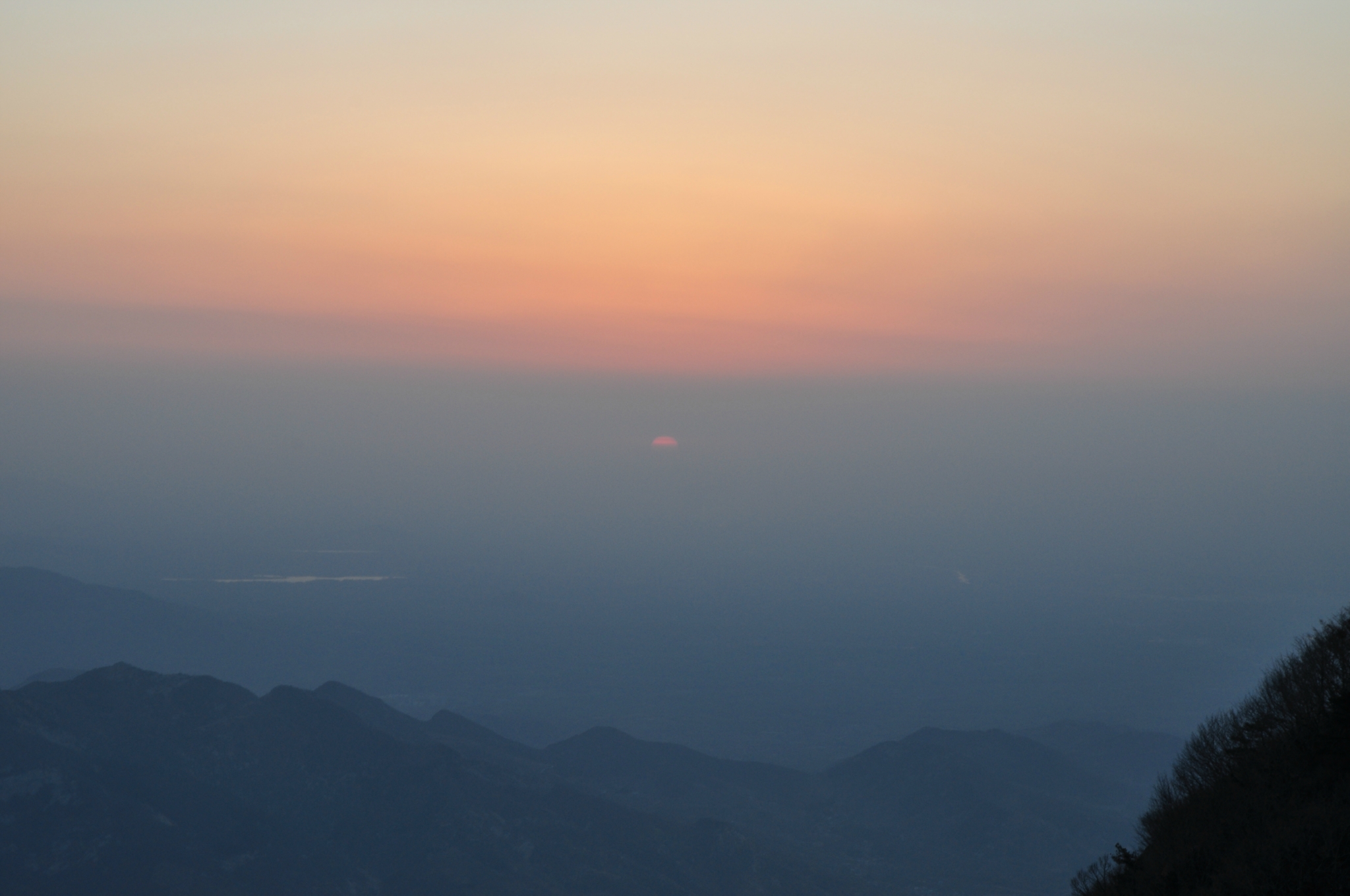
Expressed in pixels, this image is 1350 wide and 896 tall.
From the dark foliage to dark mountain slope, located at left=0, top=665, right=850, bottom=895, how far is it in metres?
88.4

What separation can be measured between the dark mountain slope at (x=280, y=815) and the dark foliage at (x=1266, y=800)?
290 feet

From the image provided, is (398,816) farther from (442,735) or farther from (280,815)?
(442,735)

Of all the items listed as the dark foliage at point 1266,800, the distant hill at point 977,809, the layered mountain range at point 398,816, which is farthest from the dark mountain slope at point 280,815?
the dark foliage at point 1266,800

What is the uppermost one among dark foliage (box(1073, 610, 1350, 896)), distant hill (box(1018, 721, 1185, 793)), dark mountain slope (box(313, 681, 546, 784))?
dark foliage (box(1073, 610, 1350, 896))

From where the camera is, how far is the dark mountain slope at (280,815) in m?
98.0

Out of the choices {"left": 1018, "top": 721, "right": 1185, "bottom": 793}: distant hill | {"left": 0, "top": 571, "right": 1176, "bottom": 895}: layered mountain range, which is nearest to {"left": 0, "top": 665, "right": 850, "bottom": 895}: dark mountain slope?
{"left": 0, "top": 571, "right": 1176, "bottom": 895}: layered mountain range

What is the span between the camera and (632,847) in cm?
11988

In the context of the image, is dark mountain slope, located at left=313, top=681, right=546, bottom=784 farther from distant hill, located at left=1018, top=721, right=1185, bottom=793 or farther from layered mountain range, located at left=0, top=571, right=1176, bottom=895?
distant hill, located at left=1018, top=721, right=1185, bottom=793

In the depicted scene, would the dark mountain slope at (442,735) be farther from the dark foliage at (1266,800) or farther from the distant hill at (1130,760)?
the dark foliage at (1266,800)

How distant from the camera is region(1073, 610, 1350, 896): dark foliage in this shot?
21469 mm

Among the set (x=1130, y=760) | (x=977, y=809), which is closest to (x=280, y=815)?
(x=977, y=809)

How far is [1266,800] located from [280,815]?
111182 millimetres

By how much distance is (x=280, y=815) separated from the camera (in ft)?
368

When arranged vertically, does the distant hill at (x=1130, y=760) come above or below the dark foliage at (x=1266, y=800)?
below
